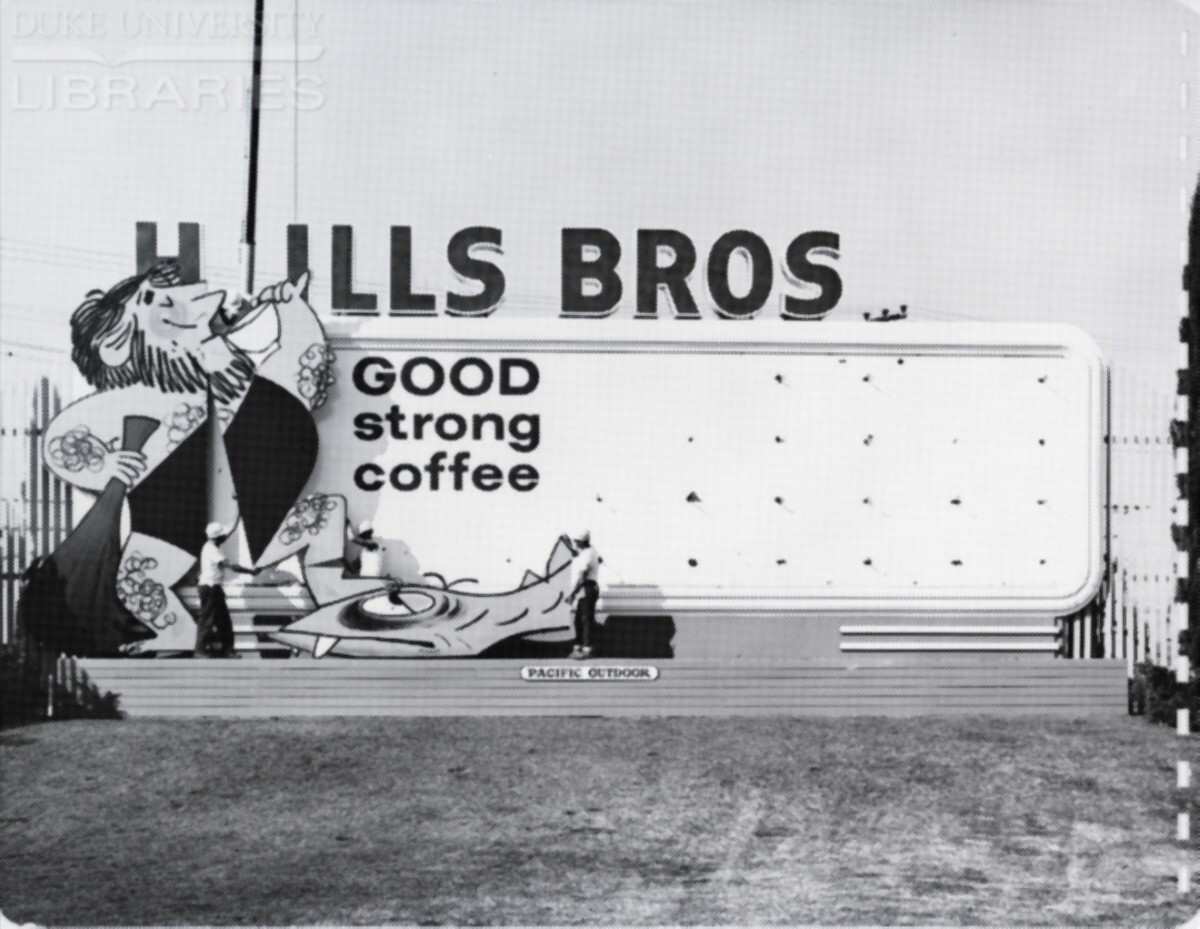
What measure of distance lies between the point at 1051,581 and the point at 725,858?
8.20 m

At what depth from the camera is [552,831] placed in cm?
1270

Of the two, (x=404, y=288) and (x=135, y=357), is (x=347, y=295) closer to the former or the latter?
(x=404, y=288)

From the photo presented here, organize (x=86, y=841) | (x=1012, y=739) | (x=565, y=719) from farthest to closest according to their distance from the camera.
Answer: (x=565, y=719), (x=1012, y=739), (x=86, y=841)

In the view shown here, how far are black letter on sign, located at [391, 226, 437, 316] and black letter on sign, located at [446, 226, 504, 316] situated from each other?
289mm

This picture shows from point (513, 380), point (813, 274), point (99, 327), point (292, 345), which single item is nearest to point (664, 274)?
point (813, 274)

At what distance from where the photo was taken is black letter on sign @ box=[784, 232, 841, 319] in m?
18.4

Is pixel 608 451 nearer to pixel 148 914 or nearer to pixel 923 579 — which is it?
pixel 923 579

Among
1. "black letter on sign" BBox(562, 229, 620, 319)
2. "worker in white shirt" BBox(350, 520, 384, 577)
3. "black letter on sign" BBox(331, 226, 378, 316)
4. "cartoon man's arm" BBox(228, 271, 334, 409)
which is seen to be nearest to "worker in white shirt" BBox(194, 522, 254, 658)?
"worker in white shirt" BBox(350, 520, 384, 577)

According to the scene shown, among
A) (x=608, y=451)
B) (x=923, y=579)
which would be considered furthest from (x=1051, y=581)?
(x=608, y=451)

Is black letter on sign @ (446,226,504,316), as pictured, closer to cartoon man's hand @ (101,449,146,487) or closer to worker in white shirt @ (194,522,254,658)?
worker in white shirt @ (194,522,254,658)

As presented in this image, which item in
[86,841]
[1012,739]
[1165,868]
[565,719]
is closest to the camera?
[1165,868]

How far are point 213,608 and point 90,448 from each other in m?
2.50

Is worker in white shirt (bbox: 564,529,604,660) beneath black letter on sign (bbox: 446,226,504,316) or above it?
beneath

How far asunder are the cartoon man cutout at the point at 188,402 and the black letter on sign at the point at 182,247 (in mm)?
211
